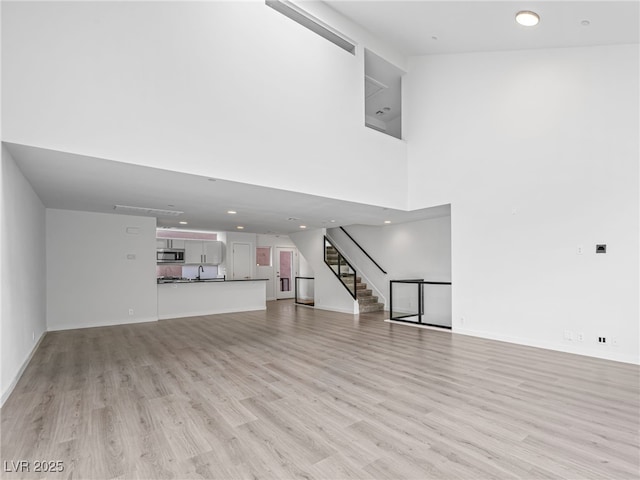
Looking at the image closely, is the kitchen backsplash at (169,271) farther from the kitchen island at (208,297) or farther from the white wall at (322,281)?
the white wall at (322,281)

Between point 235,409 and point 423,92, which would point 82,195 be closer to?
point 235,409

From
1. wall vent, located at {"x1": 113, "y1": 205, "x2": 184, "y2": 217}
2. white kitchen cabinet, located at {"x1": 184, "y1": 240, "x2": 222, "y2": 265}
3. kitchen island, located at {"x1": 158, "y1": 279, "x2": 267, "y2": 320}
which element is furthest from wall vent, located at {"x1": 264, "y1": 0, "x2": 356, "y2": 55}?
white kitchen cabinet, located at {"x1": 184, "y1": 240, "x2": 222, "y2": 265}

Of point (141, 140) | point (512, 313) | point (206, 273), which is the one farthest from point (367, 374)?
point (206, 273)

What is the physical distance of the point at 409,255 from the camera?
8961mm

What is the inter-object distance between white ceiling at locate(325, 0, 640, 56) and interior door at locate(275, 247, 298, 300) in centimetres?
887

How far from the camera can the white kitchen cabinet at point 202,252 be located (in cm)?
1076

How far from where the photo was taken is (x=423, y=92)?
6734mm

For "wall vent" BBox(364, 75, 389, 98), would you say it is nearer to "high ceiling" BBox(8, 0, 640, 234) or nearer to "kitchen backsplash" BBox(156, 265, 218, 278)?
"high ceiling" BBox(8, 0, 640, 234)

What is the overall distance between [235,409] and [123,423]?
91cm

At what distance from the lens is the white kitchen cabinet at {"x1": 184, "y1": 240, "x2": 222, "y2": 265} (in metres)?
10.8

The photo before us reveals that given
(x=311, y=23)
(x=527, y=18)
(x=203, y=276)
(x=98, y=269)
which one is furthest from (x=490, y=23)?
(x=203, y=276)

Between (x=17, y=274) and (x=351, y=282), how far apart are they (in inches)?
284

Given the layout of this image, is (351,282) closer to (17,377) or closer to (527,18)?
(527,18)

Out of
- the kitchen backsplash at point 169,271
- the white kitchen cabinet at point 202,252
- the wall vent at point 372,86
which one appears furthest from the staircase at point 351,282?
the kitchen backsplash at point 169,271
